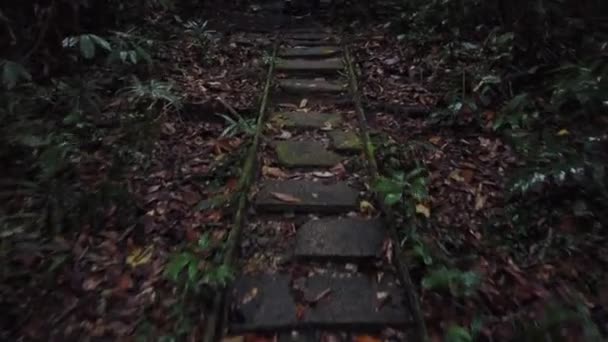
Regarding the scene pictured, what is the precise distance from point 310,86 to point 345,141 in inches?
60.4

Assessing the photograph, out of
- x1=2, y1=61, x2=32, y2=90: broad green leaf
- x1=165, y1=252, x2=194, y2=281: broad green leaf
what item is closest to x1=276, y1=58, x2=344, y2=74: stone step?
x1=2, y1=61, x2=32, y2=90: broad green leaf

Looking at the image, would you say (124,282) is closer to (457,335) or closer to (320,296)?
(320,296)

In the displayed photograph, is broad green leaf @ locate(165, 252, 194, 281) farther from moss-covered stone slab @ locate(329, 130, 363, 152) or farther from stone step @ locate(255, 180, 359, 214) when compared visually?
moss-covered stone slab @ locate(329, 130, 363, 152)

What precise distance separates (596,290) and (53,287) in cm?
340

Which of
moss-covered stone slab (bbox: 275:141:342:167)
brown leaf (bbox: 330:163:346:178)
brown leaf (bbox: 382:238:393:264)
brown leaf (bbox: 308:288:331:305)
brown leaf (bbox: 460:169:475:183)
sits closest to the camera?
brown leaf (bbox: 308:288:331:305)

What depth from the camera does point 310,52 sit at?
719cm

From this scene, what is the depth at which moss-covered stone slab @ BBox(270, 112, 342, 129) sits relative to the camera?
5.09m

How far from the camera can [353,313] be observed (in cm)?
285

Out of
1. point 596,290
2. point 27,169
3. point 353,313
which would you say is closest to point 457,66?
point 596,290

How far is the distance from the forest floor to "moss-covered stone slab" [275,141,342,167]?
1.21 feet

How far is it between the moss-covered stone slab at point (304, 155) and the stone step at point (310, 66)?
2.06 metres

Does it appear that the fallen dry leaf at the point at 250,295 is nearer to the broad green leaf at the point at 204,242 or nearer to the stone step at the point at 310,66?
the broad green leaf at the point at 204,242

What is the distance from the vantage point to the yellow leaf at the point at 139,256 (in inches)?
133

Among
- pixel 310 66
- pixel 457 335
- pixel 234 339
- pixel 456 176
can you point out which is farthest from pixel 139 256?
pixel 310 66
